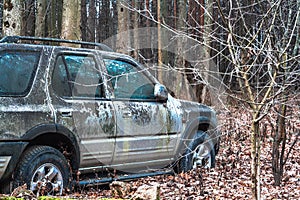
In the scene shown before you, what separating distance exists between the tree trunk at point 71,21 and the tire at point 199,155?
428 centimetres

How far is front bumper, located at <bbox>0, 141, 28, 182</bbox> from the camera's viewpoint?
5164mm

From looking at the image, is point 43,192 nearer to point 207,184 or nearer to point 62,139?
point 62,139

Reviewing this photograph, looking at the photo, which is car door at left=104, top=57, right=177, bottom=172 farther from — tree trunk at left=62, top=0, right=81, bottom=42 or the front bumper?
tree trunk at left=62, top=0, right=81, bottom=42

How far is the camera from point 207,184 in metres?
6.79

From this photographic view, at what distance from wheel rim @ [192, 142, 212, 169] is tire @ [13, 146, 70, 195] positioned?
8.42 feet

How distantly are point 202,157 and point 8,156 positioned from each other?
3.56 meters

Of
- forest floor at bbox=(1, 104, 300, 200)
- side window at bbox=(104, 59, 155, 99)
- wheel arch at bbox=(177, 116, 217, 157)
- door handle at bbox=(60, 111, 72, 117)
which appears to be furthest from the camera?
wheel arch at bbox=(177, 116, 217, 157)

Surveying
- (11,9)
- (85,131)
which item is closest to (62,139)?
(85,131)

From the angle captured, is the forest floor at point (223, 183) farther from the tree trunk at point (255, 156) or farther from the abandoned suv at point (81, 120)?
the tree trunk at point (255, 156)

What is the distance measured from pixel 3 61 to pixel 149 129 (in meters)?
2.38

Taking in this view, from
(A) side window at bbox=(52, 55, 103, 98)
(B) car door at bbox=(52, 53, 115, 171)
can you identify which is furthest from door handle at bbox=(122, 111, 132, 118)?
(A) side window at bbox=(52, 55, 103, 98)

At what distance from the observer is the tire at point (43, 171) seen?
5.35 metres

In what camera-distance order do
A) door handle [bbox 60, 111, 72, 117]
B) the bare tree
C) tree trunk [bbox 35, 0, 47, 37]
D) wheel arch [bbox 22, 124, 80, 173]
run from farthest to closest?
tree trunk [bbox 35, 0, 47, 37] → door handle [bbox 60, 111, 72, 117] → wheel arch [bbox 22, 124, 80, 173] → the bare tree

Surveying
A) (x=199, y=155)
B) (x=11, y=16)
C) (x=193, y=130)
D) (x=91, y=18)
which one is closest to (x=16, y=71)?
(x=193, y=130)
